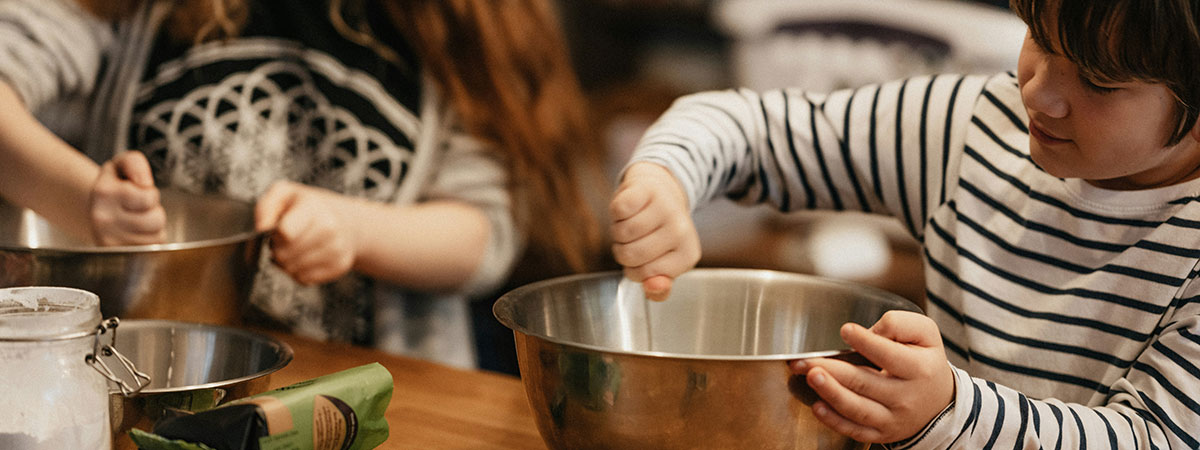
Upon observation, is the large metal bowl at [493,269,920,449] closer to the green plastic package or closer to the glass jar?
the green plastic package


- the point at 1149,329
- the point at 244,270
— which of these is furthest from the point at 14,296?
the point at 1149,329

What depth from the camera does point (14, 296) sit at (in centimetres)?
55

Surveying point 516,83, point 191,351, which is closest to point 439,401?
point 191,351

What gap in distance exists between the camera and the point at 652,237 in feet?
2.52

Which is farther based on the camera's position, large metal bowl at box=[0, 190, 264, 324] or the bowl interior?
the bowl interior

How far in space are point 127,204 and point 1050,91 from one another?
78 centimetres

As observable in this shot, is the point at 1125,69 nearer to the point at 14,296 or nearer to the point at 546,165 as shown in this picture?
the point at 14,296

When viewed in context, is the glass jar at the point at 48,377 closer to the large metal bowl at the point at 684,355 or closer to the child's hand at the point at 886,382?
the large metal bowl at the point at 684,355

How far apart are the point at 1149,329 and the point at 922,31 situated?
25.5 inches

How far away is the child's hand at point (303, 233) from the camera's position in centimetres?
96

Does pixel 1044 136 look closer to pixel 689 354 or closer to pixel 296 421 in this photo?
pixel 689 354

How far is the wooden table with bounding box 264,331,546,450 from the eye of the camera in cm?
76

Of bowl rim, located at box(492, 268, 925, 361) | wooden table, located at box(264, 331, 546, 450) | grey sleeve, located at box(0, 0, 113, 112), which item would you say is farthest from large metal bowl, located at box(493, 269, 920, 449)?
grey sleeve, located at box(0, 0, 113, 112)

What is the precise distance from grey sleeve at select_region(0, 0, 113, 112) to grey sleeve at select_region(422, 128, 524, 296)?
521 mm
